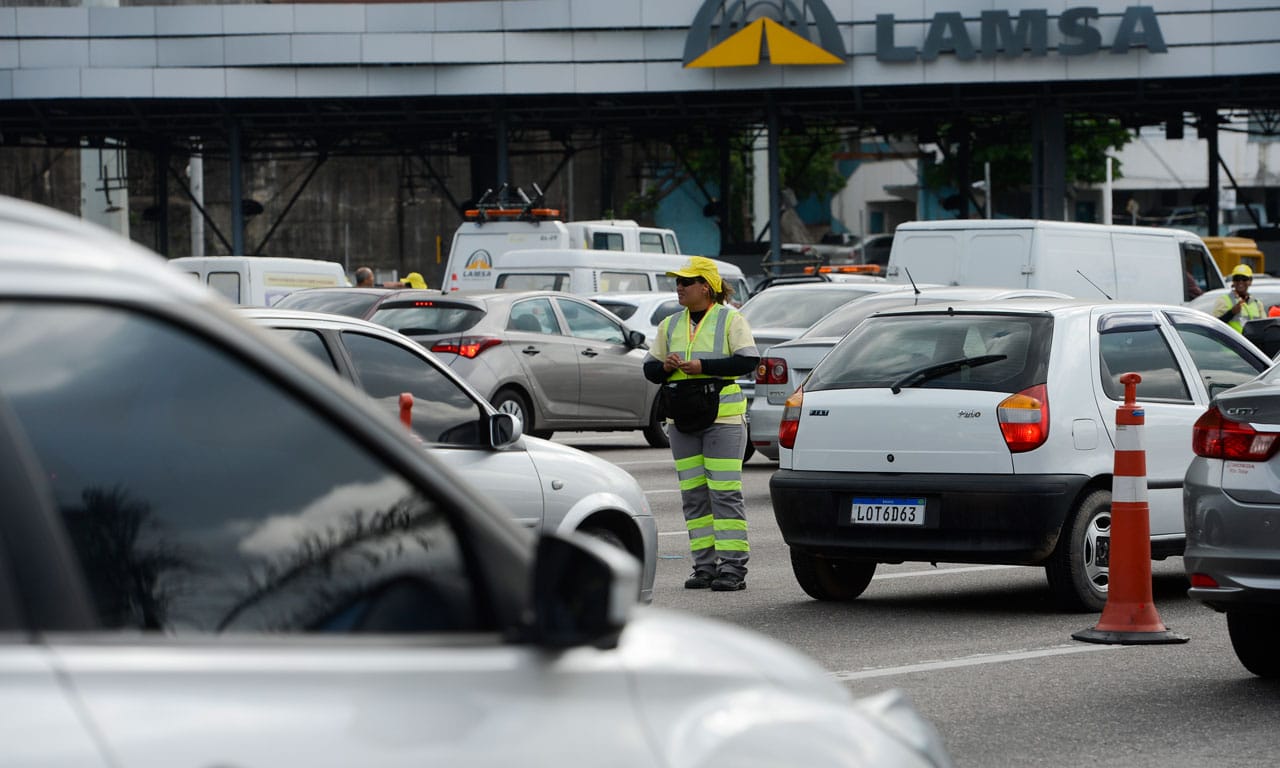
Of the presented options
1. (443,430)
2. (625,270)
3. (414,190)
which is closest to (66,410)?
(443,430)

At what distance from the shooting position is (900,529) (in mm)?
9461

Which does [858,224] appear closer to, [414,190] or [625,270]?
[414,190]

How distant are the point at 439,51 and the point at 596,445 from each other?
22109 mm

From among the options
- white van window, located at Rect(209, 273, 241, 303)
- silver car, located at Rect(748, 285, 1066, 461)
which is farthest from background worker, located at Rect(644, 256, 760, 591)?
white van window, located at Rect(209, 273, 241, 303)

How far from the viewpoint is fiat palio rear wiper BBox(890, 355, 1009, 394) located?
9.63 metres

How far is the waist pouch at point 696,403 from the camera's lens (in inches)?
412

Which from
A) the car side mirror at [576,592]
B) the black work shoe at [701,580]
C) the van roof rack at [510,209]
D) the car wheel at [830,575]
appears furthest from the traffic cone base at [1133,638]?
the van roof rack at [510,209]

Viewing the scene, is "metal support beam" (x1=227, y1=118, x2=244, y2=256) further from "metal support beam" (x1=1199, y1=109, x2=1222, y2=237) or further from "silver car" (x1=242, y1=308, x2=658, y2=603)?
"silver car" (x1=242, y1=308, x2=658, y2=603)

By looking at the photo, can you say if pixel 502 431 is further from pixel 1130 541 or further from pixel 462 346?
pixel 462 346

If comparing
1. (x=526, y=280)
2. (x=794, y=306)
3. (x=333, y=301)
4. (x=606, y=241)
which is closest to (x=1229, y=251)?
(x=606, y=241)

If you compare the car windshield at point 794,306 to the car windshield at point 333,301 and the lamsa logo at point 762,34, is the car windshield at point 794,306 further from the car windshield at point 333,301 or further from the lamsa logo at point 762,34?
the lamsa logo at point 762,34

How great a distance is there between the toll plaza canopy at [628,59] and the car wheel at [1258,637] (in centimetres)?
3332

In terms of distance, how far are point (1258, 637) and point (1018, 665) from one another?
0.95m

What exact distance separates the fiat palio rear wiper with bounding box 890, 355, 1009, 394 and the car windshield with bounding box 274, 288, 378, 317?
8.99 m
